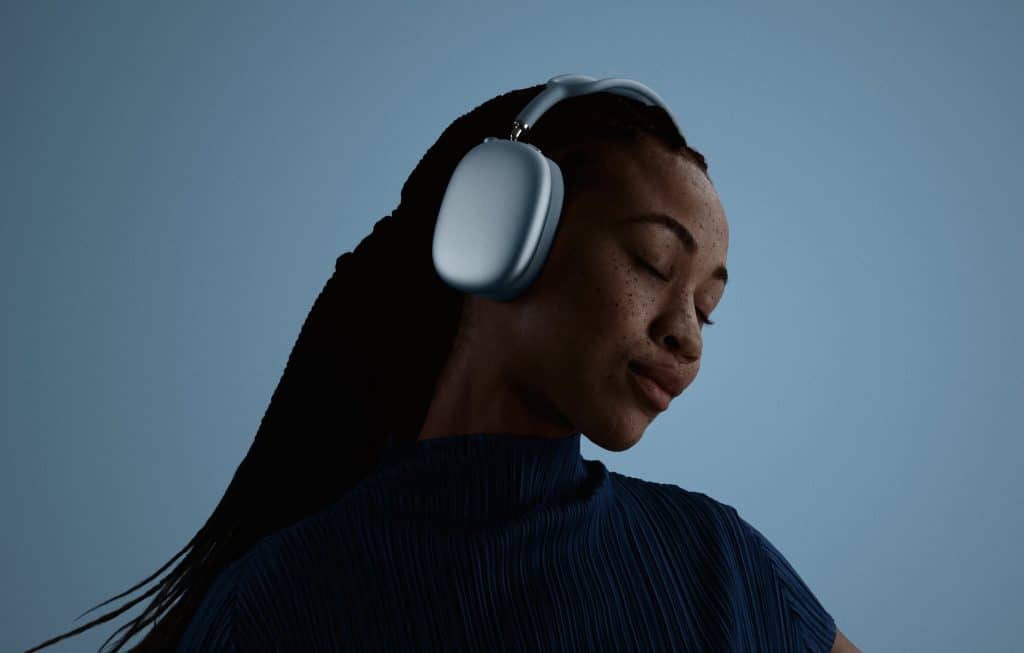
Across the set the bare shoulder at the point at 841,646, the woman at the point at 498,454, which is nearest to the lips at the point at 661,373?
the woman at the point at 498,454

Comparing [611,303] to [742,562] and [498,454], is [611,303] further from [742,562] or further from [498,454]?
[742,562]

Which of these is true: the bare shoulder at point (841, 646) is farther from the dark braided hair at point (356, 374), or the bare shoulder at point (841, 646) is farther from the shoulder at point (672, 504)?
the dark braided hair at point (356, 374)

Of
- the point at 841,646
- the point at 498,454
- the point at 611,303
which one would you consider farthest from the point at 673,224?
the point at 841,646

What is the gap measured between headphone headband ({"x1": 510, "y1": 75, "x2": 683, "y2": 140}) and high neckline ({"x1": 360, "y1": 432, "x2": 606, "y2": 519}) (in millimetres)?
204

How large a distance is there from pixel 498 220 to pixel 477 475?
0.57ft

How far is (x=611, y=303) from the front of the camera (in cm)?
63

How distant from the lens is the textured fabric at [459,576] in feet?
2.18

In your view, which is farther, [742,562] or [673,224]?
[742,562]

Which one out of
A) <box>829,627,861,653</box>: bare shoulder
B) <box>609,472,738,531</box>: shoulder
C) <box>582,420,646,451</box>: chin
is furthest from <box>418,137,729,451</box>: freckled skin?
<box>829,627,861,653</box>: bare shoulder

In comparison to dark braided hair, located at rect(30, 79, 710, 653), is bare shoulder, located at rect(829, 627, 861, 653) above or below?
below

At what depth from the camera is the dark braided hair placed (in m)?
0.72

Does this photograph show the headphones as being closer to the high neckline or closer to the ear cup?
the ear cup

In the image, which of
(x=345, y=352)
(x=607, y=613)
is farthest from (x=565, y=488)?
(x=345, y=352)

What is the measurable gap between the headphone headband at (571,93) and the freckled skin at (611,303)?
0.05 m
